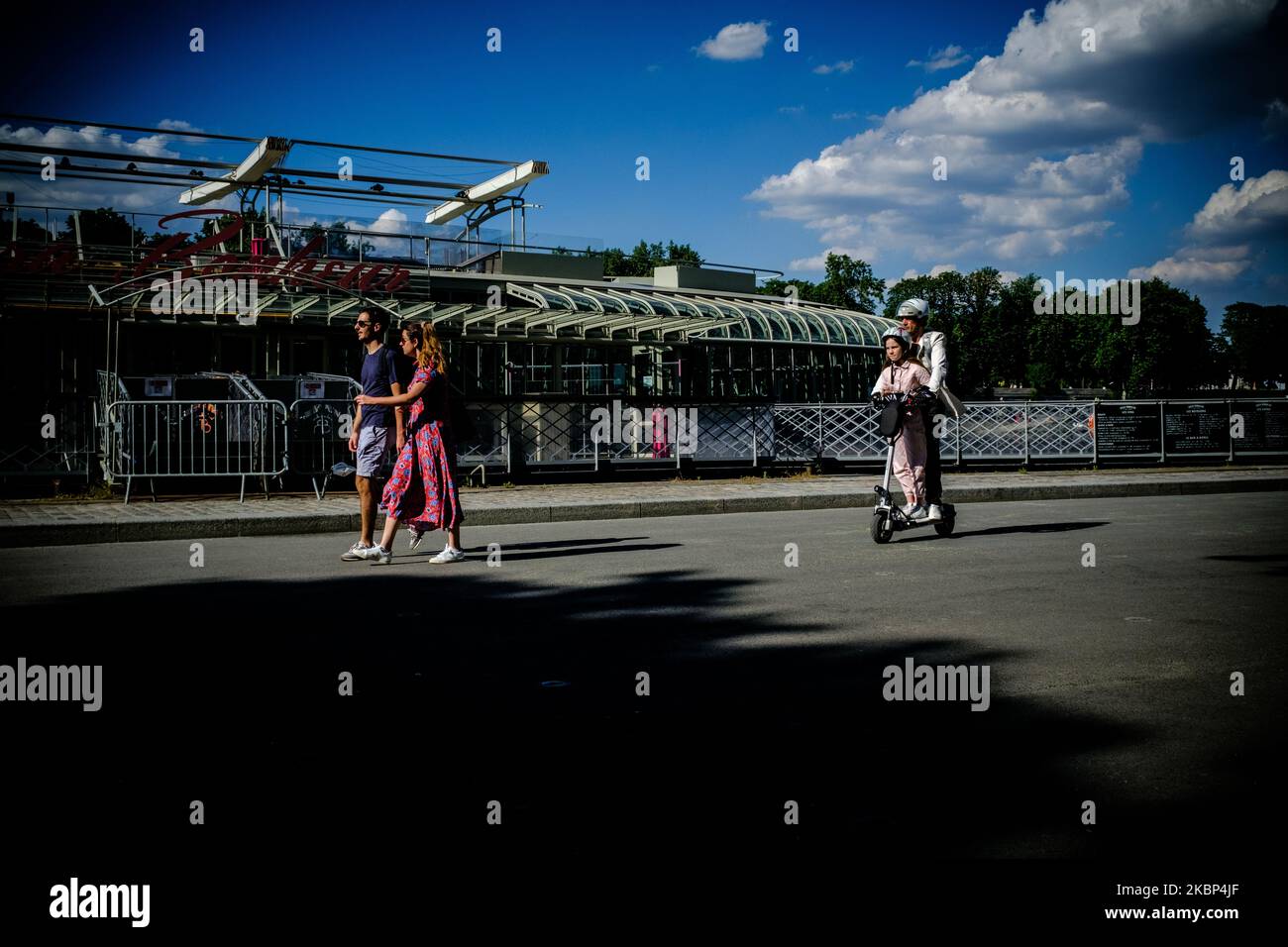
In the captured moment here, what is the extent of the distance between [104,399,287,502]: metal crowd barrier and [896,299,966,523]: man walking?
312 inches

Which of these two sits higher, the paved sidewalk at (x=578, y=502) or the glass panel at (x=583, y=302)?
the glass panel at (x=583, y=302)

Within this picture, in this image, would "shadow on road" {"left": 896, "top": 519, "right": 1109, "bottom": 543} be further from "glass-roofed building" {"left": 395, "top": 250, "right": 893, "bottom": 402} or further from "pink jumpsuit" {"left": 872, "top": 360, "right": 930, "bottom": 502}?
"glass-roofed building" {"left": 395, "top": 250, "right": 893, "bottom": 402}

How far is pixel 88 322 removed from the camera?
65.9 ft

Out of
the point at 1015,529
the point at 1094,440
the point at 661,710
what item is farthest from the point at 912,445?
the point at 1094,440

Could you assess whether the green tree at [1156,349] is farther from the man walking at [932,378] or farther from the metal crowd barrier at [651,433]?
the man walking at [932,378]

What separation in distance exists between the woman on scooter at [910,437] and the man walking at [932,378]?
0.06 m

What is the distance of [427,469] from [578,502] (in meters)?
4.63

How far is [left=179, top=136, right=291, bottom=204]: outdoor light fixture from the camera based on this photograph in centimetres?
2391

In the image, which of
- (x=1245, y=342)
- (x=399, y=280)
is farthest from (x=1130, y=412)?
(x=1245, y=342)

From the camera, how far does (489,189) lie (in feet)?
93.5

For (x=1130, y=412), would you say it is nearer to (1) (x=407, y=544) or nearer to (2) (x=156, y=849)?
(1) (x=407, y=544)

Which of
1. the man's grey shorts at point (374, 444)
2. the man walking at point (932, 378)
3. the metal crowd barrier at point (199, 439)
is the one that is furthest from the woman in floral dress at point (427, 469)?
the metal crowd barrier at point (199, 439)

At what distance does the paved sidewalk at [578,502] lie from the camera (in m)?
11.4
